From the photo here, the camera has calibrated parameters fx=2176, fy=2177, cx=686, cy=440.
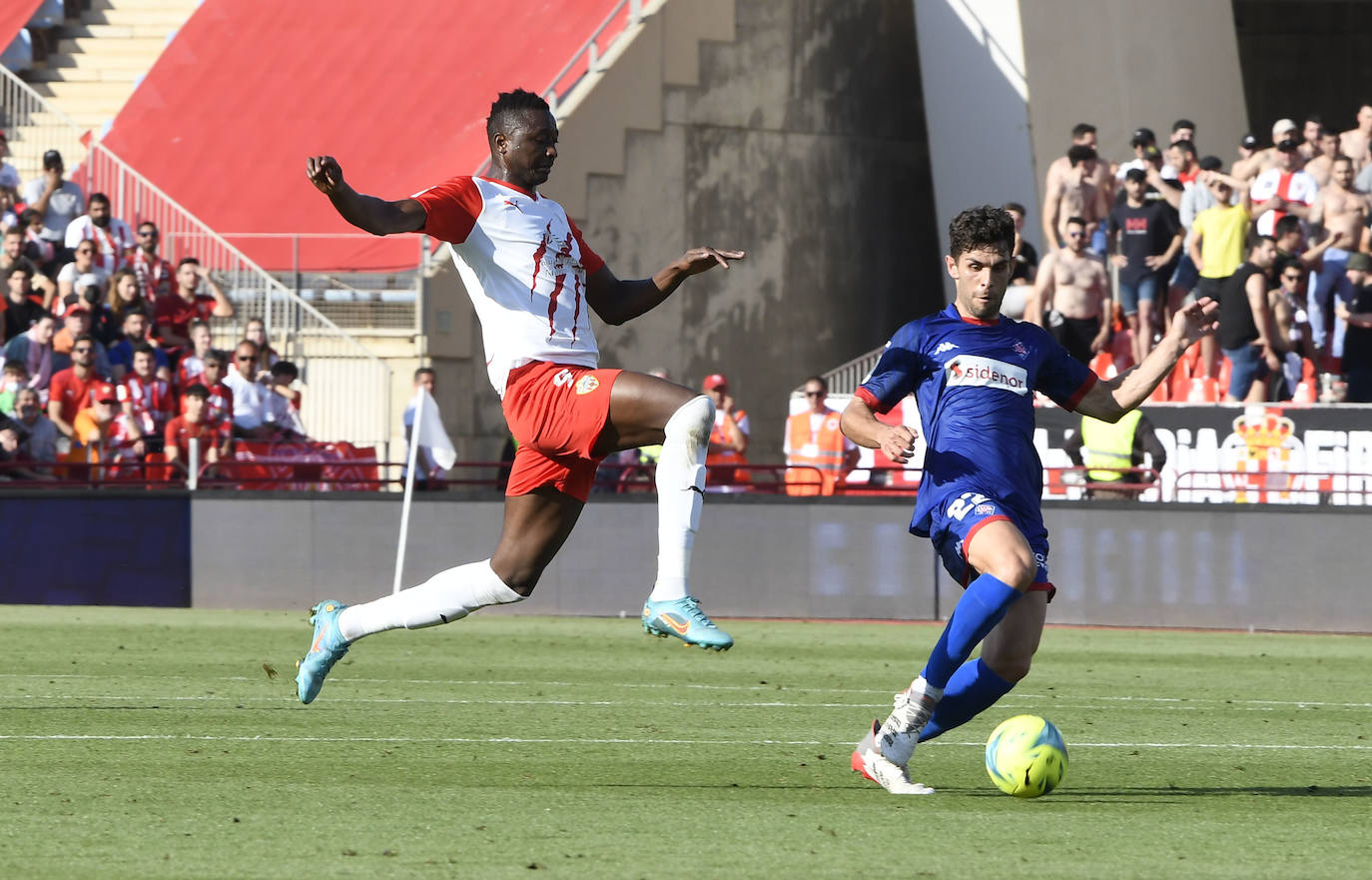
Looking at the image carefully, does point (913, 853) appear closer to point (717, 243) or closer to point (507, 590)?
point (507, 590)

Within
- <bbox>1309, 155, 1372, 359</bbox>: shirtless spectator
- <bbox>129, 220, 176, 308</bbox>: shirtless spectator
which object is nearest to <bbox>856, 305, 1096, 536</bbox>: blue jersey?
<bbox>1309, 155, 1372, 359</bbox>: shirtless spectator

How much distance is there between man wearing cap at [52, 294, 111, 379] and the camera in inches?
814

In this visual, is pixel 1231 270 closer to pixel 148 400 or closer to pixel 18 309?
pixel 148 400

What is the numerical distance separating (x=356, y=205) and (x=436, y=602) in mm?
1717

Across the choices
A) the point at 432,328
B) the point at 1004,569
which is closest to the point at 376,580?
the point at 432,328

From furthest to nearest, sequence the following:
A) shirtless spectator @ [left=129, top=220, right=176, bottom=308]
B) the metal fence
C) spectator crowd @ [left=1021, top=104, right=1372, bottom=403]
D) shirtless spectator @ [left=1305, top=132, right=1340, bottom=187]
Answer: the metal fence, shirtless spectator @ [left=129, top=220, right=176, bottom=308], shirtless spectator @ [left=1305, top=132, right=1340, bottom=187], spectator crowd @ [left=1021, top=104, right=1372, bottom=403]

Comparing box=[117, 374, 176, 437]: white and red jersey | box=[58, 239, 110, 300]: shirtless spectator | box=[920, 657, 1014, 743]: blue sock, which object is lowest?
box=[920, 657, 1014, 743]: blue sock

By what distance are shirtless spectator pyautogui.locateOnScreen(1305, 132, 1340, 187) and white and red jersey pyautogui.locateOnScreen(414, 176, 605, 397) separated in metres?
15.2

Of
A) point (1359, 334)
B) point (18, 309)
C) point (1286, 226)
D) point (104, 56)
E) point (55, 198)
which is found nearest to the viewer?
point (1286, 226)

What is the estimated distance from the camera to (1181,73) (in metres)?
27.7

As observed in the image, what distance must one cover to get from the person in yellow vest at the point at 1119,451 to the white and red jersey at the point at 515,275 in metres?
11.2

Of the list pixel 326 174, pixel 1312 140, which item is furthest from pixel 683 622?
pixel 1312 140

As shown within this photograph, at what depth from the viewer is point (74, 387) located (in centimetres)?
2038

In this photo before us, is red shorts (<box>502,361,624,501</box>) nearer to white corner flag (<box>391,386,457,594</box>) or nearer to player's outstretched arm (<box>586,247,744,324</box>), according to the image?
player's outstretched arm (<box>586,247,744,324</box>)
